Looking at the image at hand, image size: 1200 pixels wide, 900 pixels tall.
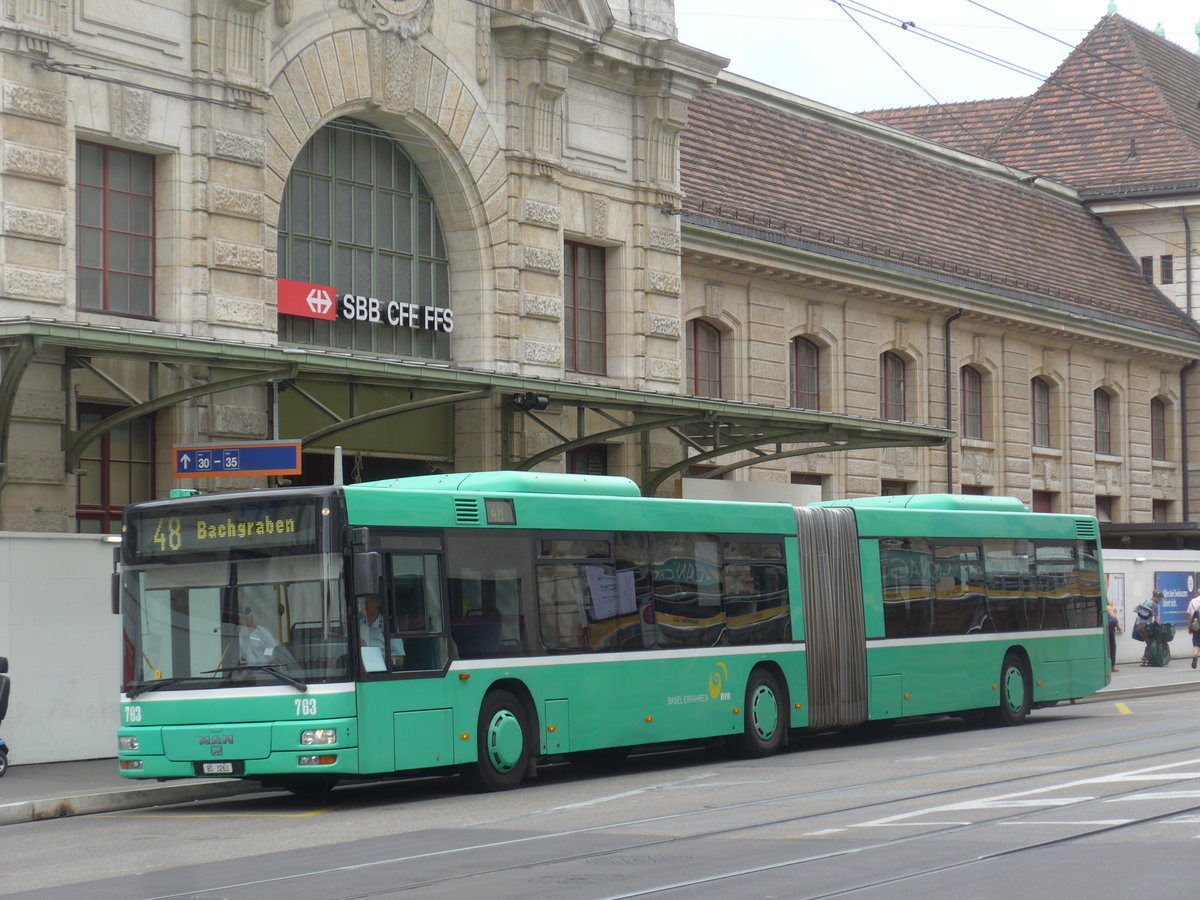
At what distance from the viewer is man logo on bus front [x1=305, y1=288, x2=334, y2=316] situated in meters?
24.2

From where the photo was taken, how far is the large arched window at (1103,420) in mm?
46938

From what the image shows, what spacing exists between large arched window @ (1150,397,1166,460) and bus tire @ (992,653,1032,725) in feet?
84.7

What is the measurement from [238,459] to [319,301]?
573 centimetres

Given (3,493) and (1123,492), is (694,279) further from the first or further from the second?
(1123,492)

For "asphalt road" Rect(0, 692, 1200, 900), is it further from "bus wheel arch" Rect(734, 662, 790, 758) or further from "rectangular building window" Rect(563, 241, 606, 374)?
"rectangular building window" Rect(563, 241, 606, 374)

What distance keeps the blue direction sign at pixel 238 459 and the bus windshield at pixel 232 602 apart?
2.45 m

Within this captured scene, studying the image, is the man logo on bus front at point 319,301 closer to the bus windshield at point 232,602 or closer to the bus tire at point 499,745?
the bus windshield at point 232,602

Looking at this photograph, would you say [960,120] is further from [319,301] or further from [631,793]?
[631,793]

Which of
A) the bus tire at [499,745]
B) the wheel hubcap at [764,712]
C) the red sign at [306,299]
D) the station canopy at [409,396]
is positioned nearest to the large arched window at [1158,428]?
the station canopy at [409,396]

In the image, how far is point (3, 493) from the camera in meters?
19.9

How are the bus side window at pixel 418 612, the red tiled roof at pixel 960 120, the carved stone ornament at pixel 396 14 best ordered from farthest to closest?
the red tiled roof at pixel 960 120, the carved stone ornament at pixel 396 14, the bus side window at pixel 418 612

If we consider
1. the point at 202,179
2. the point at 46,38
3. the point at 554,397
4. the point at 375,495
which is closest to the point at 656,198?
the point at 554,397

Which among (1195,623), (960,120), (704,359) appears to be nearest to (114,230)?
(704,359)

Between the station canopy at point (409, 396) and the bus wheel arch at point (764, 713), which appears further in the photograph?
the bus wheel arch at point (764, 713)
